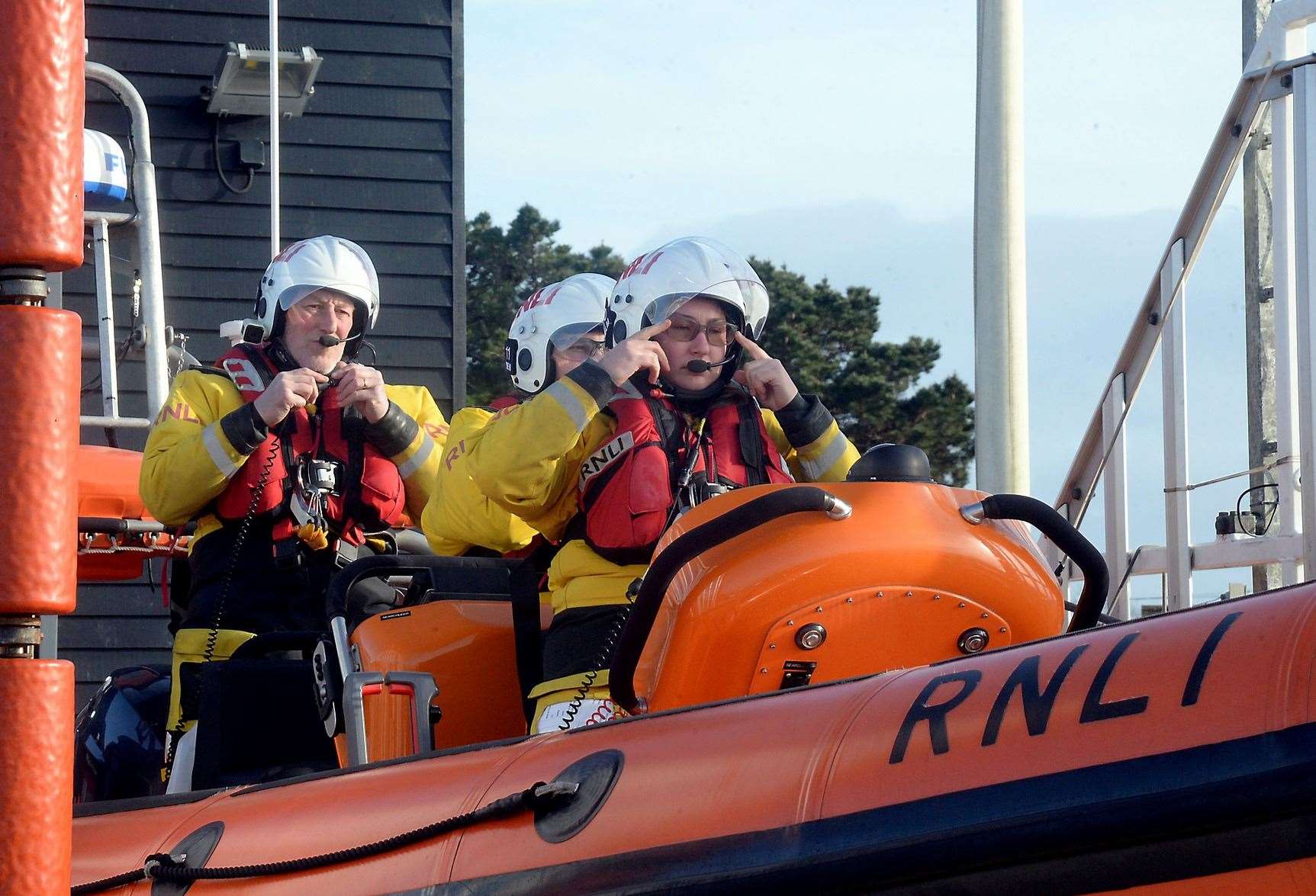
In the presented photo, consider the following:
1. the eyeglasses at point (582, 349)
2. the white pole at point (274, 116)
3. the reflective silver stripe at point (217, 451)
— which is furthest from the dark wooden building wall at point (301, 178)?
the reflective silver stripe at point (217, 451)

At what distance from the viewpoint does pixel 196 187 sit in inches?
302

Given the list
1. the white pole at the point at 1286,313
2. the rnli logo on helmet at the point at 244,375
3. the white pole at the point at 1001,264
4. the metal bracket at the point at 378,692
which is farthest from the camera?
the white pole at the point at 1001,264

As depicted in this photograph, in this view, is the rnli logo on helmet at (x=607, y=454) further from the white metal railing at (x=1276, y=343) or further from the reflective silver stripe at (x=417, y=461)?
the white metal railing at (x=1276, y=343)

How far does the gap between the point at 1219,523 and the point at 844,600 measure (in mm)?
2159

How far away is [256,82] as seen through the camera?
24.3ft

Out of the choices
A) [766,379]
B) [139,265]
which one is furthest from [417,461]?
[139,265]

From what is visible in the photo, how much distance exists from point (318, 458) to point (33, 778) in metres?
2.47

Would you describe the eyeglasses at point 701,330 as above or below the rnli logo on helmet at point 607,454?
above

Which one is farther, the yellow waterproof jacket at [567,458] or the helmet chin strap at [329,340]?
the helmet chin strap at [329,340]

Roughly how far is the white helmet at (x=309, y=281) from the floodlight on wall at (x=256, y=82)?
3.15 m

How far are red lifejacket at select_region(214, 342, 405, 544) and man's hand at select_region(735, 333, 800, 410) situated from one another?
111cm

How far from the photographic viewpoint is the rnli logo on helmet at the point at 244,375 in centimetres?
418

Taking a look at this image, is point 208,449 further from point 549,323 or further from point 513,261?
point 513,261

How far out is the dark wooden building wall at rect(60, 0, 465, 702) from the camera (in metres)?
7.58
